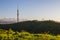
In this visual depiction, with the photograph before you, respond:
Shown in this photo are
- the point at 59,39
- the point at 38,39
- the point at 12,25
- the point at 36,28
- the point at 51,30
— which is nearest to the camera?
the point at 38,39

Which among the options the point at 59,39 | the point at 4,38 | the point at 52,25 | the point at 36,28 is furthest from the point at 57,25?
the point at 4,38

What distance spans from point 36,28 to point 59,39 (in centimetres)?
2568

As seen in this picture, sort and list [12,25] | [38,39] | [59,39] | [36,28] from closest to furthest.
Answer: [38,39], [59,39], [36,28], [12,25]

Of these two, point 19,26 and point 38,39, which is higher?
point 38,39

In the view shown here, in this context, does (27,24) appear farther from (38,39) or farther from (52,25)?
(38,39)

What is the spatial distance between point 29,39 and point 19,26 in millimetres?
29690

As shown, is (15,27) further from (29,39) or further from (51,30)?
(29,39)

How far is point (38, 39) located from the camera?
72.7ft

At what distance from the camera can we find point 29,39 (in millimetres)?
22719

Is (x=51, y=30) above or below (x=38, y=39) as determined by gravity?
below

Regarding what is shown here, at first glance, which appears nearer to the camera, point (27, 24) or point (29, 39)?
point (29, 39)

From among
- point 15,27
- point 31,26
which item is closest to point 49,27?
point 31,26

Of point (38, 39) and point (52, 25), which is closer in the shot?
point (38, 39)

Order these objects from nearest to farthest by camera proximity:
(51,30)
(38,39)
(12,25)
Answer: (38,39) < (51,30) < (12,25)
